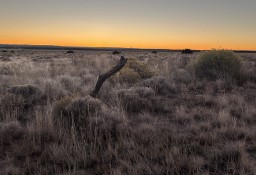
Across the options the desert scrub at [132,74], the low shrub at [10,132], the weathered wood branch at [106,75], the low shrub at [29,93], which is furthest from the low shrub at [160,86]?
the low shrub at [10,132]

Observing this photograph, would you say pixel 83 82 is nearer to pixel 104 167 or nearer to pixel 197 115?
pixel 197 115

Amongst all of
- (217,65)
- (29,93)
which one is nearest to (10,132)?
(29,93)

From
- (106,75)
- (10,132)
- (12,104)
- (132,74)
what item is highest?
(106,75)

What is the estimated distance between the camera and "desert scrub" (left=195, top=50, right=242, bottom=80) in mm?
13562

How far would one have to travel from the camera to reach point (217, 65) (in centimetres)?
1381

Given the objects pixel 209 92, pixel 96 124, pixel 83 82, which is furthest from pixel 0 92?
pixel 209 92

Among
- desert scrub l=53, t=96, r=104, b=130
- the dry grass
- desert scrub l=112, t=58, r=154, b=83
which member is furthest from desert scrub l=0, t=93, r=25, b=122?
desert scrub l=112, t=58, r=154, b=83

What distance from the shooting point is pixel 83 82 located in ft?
42.5

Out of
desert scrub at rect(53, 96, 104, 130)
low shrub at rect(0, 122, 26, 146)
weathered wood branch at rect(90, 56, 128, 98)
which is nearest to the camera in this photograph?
low shrub at rect(0, 122, 26, 146)

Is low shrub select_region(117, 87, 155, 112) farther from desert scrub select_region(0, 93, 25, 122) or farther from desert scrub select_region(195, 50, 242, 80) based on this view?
desert scrub select_region(195, 50, 242, 80)

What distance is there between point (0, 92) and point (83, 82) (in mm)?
3722

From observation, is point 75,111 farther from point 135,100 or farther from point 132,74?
point 132,74

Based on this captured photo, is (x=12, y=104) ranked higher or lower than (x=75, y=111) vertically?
lower

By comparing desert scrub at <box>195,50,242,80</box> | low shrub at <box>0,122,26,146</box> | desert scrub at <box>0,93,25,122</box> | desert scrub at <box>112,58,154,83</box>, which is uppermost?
desert scrub at <box>195,50,242,80</box>
